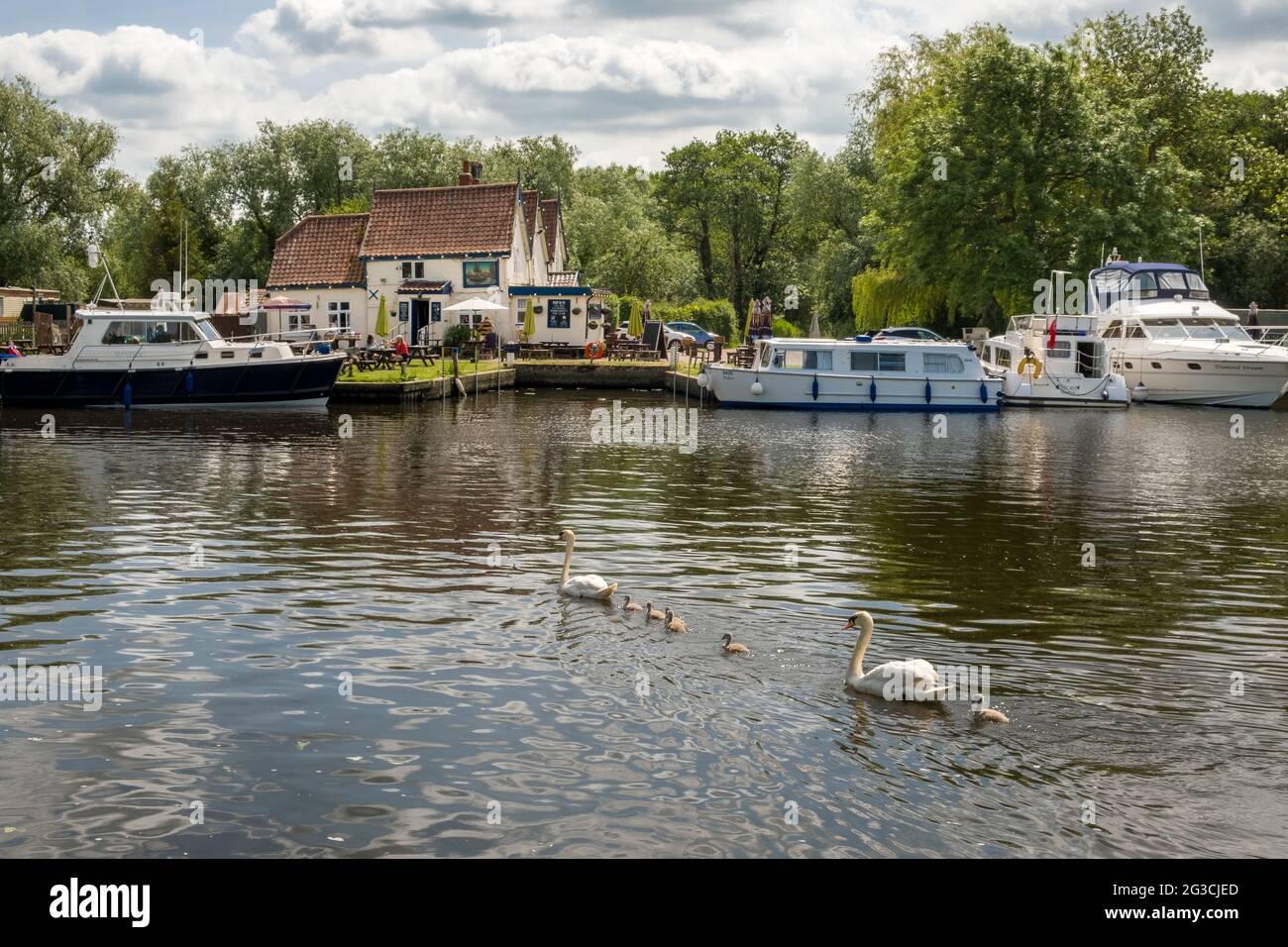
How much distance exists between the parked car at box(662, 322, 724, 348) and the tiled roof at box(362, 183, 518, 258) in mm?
9293

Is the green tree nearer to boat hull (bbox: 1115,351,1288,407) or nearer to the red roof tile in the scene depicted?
the red roof tile

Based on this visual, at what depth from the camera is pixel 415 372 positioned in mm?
47781

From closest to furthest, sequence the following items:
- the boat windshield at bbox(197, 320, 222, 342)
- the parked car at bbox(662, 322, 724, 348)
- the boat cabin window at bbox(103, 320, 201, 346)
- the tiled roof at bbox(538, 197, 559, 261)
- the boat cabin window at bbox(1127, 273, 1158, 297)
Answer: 1. the boat cabin window at bbox(103, 320, 201, 346)
2. the boat windshield at bbox(197, 320, 222, 342)
3. the boat cabin window at bbox(1127, 273, 1158, 297)
4. the parked car at bbox(662, 322, 724, 348)
5. the tiled roof at bbox(538, 197, 559, 261)

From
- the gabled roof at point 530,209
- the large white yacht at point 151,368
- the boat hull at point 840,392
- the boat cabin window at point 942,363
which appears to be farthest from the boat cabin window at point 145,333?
the gabled roof at point 530,209

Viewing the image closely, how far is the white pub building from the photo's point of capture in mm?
60938

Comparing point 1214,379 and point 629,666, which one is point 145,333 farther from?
point 1214,379

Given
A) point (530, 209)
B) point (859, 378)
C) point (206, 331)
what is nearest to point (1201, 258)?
point (859, 378)

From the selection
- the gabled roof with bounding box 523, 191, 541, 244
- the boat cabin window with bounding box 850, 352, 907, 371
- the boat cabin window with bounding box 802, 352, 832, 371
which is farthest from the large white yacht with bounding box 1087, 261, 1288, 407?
the gabled roof with bounding box 523, 191, 541, 244

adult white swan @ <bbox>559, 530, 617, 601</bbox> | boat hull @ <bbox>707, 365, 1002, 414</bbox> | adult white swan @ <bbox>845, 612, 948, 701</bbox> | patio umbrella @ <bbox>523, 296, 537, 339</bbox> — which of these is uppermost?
patio umbrella @ <bbox>523, 296, 537, 339</bbox>

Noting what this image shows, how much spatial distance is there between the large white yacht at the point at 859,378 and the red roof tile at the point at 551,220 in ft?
96.3

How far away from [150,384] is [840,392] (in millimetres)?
23785
